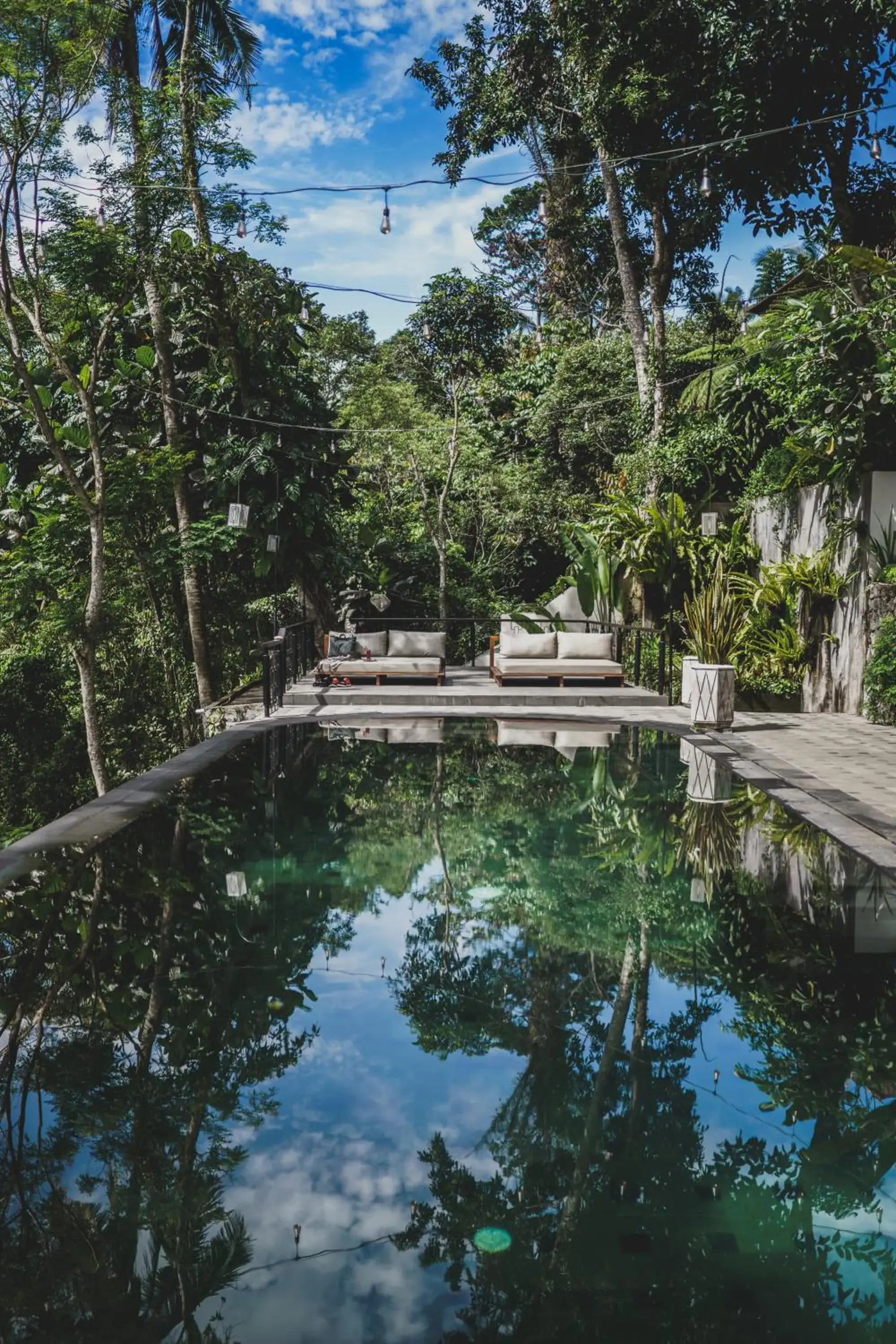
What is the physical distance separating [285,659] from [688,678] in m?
4.71

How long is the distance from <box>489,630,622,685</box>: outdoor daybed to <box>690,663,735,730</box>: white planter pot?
9.18 ft

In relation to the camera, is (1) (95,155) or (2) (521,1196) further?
(1) (95,155)

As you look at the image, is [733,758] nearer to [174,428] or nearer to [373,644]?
[373,644]

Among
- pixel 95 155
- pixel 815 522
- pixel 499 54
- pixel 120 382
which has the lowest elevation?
pixel 815 522

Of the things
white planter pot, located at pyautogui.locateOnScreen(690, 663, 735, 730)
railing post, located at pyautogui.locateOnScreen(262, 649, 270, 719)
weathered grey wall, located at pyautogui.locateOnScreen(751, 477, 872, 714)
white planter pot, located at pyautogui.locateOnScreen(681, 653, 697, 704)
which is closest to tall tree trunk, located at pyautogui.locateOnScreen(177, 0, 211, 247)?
railing post, located at pyautogui.locateOnScreen(262, 649, 270, 719)

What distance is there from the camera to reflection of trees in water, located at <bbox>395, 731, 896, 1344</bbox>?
2.37 m

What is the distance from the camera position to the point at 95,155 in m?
11.8

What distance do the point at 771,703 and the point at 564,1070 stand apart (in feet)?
29.4

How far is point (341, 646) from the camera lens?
44.5ft

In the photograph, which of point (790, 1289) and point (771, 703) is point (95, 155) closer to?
point (771, 703)

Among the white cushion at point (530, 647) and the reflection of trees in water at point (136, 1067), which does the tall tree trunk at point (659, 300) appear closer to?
the white cushion at point (530, 647)

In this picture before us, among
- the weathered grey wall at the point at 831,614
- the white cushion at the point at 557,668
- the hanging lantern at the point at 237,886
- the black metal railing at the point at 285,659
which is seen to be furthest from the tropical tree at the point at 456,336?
the hanging lantern at the point at 237,886

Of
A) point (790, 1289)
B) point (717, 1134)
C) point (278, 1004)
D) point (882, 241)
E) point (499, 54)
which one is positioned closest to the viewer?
point (790, 1289)

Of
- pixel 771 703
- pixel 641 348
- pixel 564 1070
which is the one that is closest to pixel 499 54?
pixel 641 348
